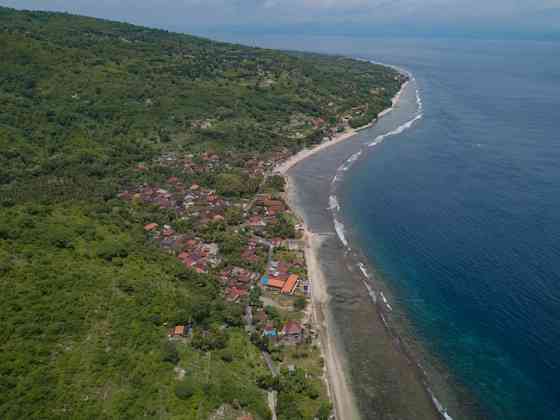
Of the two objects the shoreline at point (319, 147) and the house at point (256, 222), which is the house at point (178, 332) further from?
the shoreline at point (319, 147)

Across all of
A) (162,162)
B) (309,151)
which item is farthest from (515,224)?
(162,162)

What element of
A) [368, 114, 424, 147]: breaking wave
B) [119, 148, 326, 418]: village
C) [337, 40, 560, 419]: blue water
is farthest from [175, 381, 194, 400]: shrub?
[368, 114, 424, 147]: breaking wave

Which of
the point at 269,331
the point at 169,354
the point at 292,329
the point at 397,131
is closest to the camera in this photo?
the point at 169,354

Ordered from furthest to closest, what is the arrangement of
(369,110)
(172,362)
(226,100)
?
1. (369,110)
2. (226,100)
3. (172,362)

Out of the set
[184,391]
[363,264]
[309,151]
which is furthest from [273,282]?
[309,151]

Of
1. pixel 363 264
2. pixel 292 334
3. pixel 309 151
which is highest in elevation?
pixel 309 151

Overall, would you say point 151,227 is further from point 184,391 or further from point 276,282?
point 184,391

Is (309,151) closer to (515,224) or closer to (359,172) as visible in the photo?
(359,172)

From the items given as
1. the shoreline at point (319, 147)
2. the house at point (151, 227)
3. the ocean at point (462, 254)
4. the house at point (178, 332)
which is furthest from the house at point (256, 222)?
the house at point (178, 332)
